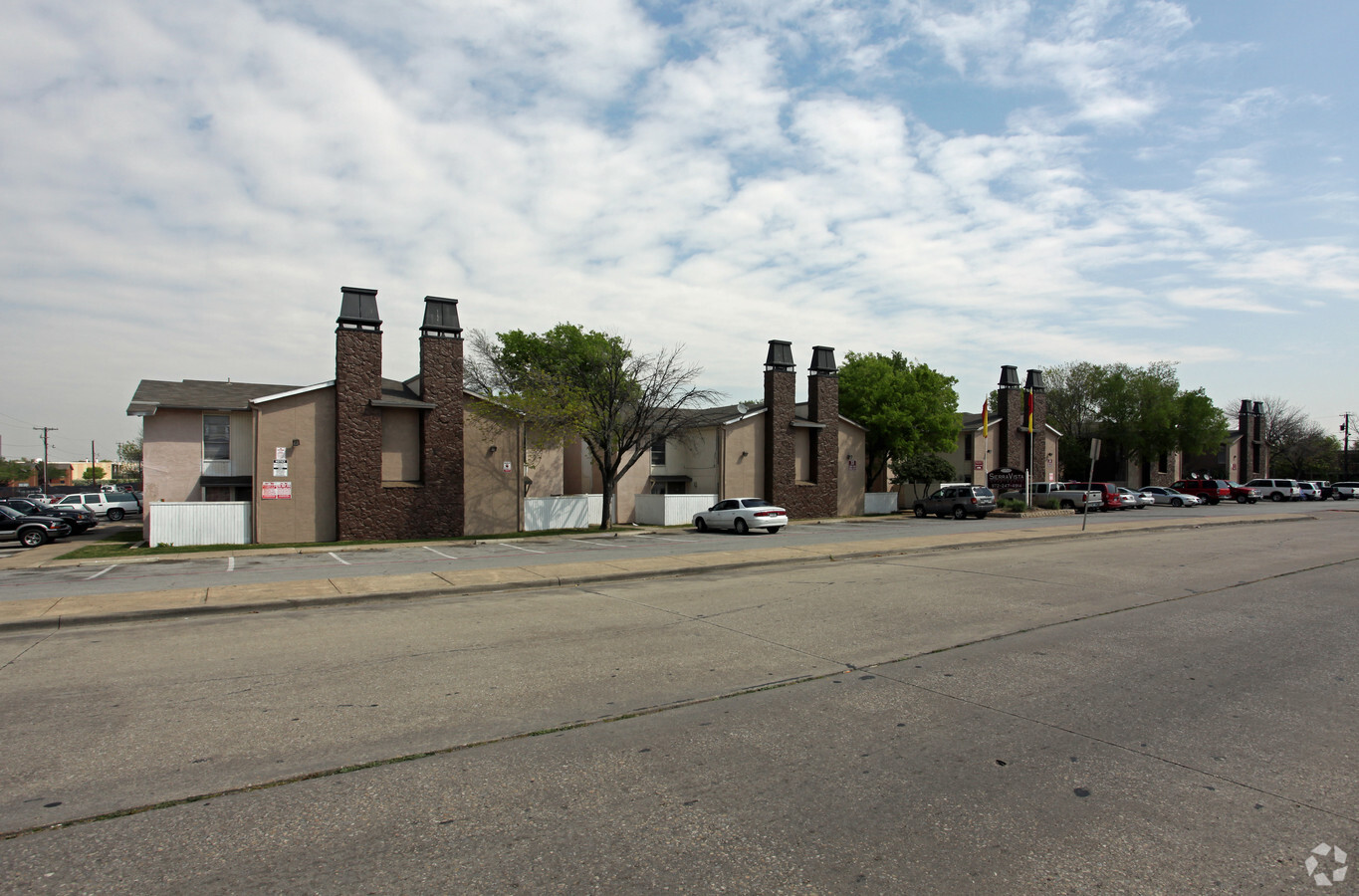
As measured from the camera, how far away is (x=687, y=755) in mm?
5039

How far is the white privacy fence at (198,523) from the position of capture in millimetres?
25234

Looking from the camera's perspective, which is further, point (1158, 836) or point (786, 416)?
point (786, 416)

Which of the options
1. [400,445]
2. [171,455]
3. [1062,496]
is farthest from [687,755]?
[1062,496]

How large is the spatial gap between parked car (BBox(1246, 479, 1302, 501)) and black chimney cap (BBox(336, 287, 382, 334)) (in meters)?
63.7

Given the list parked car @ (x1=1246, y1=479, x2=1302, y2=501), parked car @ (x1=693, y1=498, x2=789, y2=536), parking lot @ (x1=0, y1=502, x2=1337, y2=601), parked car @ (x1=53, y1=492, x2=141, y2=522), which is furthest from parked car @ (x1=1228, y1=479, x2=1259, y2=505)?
parked car @ (x1=53, y1=492, x2=141, y2=522)

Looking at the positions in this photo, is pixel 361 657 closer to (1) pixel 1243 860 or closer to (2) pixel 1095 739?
(2) pixel 1095 739

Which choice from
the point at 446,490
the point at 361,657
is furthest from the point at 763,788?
the point at 446,490

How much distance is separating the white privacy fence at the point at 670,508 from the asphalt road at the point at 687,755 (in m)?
26.5

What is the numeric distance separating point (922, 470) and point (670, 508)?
661 inches

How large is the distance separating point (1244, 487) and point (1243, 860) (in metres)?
64.3

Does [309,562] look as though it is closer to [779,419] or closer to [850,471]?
[779,419]

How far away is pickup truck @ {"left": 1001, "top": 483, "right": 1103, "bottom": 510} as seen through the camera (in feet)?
140

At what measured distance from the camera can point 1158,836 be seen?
3.92 meters

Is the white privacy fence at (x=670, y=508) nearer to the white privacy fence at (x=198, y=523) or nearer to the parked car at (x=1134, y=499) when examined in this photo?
the white privacy fence at (x=198, y=523)
